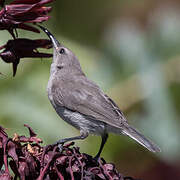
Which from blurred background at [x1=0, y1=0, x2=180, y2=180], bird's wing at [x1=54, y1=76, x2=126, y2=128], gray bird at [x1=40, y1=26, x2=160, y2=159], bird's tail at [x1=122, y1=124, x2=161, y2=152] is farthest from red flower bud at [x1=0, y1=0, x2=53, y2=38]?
blurred background at [x1=0, y1=0, x2=180, y2=180]

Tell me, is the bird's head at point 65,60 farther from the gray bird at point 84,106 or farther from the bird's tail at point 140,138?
the bird's tail at point 140,138

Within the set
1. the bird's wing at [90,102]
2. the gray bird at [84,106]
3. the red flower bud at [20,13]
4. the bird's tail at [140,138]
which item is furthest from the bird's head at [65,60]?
the red flower bud at [20,13]

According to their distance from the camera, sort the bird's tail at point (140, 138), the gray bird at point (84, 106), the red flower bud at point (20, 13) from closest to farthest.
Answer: the red flower bud at point (20, 13) → the bird's tail at point (140, 138) → the gray bird at point (84, 106)

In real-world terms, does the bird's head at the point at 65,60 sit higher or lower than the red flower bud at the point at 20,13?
lower

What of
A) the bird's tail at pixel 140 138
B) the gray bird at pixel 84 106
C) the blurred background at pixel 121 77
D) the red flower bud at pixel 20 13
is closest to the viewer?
the red flower bud at pixel 20 13

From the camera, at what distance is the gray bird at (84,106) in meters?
4.79

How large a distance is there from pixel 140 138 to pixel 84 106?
0.78 meters

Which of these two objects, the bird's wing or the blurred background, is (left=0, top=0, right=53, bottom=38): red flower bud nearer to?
the bird's wing

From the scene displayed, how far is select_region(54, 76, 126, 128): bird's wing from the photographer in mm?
4887

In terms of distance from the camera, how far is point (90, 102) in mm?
5086

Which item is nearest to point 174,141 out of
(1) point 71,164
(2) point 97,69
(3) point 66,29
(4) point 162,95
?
(4) point 162,95

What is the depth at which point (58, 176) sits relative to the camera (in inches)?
117

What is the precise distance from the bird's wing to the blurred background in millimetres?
332

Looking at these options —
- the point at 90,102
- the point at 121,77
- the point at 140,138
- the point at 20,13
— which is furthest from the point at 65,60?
the point at 20,13
